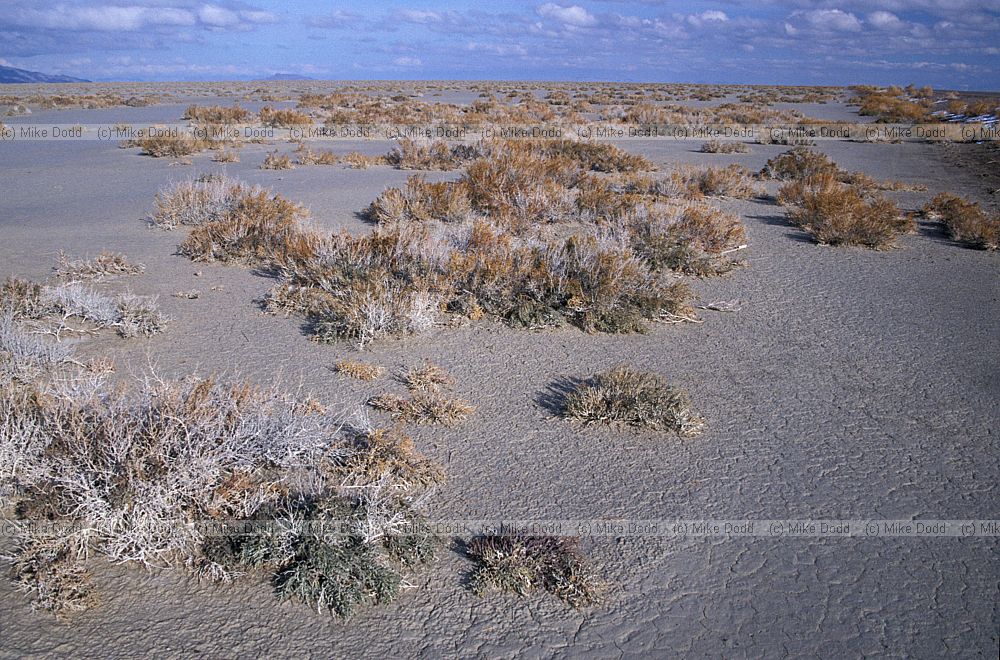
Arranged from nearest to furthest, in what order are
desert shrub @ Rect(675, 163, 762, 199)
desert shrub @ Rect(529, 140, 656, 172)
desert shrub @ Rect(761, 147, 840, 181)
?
desert shrub @ Rect(675, 163, 762, 199)
desert shrub @ Rect(761, 147, 840, 181)
desert shrub @ Rect(529, 140, 656, 172)

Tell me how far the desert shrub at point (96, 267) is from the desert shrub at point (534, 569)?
6438 millimetres

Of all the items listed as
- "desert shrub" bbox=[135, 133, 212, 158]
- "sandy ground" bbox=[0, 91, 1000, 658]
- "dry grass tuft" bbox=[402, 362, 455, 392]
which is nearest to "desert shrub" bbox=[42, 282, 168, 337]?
"sandy ground" bbox=[0, 91, 1000, 658]

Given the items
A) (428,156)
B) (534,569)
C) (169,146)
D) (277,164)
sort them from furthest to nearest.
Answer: (169,146) < (428,156) < (277,164) < (534,569)

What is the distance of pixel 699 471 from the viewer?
14.1 feet

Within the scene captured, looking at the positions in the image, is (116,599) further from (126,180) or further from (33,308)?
(126,180)

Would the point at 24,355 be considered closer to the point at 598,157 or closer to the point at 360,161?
the point at 360,161

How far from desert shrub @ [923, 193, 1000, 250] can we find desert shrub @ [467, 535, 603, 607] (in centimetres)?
975

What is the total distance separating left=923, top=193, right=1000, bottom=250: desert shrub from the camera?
10.0 m

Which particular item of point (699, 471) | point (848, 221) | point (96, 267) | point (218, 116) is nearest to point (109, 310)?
point (96, 267)

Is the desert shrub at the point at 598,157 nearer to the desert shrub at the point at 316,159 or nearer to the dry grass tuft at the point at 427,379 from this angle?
the desert shrub at the point at 316,159

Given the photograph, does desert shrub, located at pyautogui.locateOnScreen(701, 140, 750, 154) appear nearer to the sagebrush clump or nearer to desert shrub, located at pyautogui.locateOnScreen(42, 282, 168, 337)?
the sagebrush clump

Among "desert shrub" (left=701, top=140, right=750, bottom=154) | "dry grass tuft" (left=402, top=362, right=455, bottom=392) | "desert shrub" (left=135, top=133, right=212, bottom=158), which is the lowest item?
"dry grass tuft" (left=402, top=362, right=455, bottom=392)

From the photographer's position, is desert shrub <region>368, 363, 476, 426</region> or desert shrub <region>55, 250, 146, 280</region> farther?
desert shrub <region>55, 250, 146, 280</region>

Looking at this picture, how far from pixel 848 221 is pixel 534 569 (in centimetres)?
900
